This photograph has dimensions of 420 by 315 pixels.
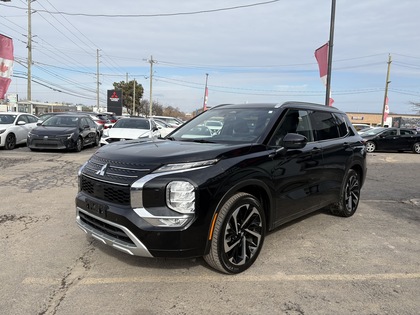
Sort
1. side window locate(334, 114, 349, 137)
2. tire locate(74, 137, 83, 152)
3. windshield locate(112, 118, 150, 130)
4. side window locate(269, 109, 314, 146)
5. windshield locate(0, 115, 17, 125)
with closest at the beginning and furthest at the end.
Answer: side window locate(269, 109, 314, 146), side window locate(334, 114, 349, 137), tire locate(74, 137, 83, 152), windshield locate(112, 118, 150, 130), windshield locate(0, 115, 17, 125)

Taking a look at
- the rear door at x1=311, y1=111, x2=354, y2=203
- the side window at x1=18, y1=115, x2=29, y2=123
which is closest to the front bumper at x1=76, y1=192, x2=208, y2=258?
the rear door at x1=311, y1=111, x2=354, y2=203

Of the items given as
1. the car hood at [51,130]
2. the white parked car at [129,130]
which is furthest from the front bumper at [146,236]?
the car hood at [51,130]

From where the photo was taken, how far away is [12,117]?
14.6m

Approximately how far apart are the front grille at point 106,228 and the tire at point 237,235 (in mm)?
817

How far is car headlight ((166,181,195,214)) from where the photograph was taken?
10.3 ft

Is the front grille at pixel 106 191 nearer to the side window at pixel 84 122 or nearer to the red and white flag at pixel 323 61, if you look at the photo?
the side window at pixel 84 122

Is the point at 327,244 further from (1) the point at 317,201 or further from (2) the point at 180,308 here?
(2) the point at 180,308

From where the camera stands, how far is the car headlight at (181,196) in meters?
3.14

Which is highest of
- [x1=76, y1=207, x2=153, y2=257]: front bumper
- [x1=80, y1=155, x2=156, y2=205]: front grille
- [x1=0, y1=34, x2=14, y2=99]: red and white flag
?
[x1=0, y1=34, x2=14, y2=99]: red and white flag

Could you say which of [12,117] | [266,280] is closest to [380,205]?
[266,280]

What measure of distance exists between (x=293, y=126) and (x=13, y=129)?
13.1 meters

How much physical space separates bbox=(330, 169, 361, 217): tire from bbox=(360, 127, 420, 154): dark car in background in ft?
48.4

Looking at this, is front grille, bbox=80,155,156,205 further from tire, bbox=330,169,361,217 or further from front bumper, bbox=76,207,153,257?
tire, bbox=330,169,361,217

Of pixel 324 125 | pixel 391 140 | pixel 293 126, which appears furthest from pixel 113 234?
pixel 391 140
